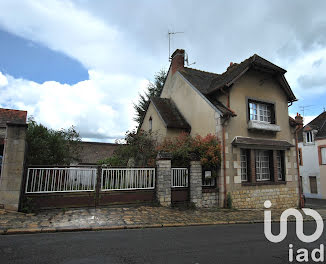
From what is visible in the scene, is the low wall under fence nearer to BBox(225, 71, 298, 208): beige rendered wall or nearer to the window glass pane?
BBox(225, 71, 298, 208): beige rendered wall

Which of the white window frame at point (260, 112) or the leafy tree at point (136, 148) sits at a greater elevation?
the white window frame at point (260, 112)

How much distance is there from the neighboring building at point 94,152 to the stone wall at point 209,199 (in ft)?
65.8

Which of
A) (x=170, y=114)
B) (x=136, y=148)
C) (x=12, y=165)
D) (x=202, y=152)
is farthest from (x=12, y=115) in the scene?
(x=202, y=152)

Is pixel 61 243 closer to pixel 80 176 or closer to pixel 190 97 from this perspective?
pixel 80 176

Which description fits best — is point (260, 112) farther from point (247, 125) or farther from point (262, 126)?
point (247, 125)

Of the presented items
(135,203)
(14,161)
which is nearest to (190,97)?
(135,203)

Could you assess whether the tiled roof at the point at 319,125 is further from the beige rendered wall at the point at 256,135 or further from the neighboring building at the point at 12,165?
the neighboring building at the point at 12,165

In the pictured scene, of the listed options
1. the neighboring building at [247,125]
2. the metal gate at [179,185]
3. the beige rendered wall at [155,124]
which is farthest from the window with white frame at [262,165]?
the beige rendered wall at [155,124]

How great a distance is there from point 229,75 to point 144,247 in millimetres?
9733

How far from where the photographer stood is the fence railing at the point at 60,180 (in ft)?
23.1

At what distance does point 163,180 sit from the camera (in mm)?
8547

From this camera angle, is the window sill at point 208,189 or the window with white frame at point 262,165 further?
the window with white frame at point 262,165

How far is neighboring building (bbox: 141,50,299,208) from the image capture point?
10.1 metres

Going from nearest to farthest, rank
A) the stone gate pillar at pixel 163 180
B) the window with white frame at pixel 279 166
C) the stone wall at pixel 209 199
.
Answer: the stone gate pillar at pixel 163 180, the stone wall at pixel 209 199, the window with white frame at pixel 279 166
